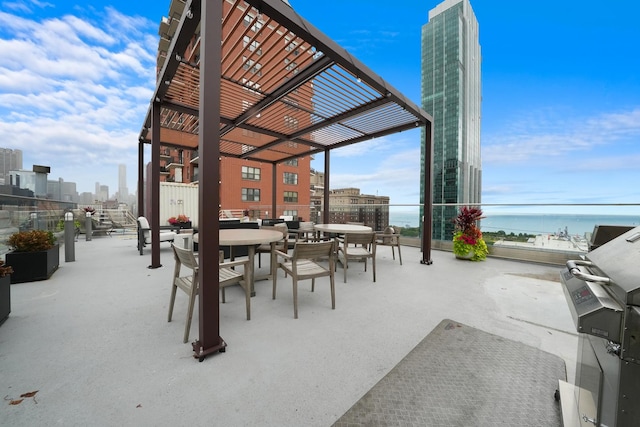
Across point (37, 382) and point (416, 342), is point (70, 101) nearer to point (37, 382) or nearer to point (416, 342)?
point (37, 382)

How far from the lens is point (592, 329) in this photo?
0.79 m

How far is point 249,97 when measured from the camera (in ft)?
13.9

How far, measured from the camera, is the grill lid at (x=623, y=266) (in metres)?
0.75

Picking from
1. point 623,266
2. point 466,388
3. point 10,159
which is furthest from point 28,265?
point 10,159

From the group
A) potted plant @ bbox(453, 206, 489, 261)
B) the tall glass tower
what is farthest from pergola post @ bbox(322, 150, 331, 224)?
the tall glass tower

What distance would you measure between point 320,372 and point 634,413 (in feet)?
4.52

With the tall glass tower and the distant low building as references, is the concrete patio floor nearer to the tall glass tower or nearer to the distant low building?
the distant low building

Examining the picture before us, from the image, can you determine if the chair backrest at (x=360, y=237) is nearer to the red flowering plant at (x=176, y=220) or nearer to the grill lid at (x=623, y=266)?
the grill lid at (x=623, y=266)

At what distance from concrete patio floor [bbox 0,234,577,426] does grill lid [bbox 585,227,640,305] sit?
3.16 ft

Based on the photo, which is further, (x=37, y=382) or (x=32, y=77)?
(x=32, y=77)

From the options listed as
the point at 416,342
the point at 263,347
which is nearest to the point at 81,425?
the point at 263,347

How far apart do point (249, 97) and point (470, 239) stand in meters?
5.28

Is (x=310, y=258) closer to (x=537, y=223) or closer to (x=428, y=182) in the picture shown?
(x=428, y=182)

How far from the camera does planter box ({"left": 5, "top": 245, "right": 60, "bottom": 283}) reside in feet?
10.8
